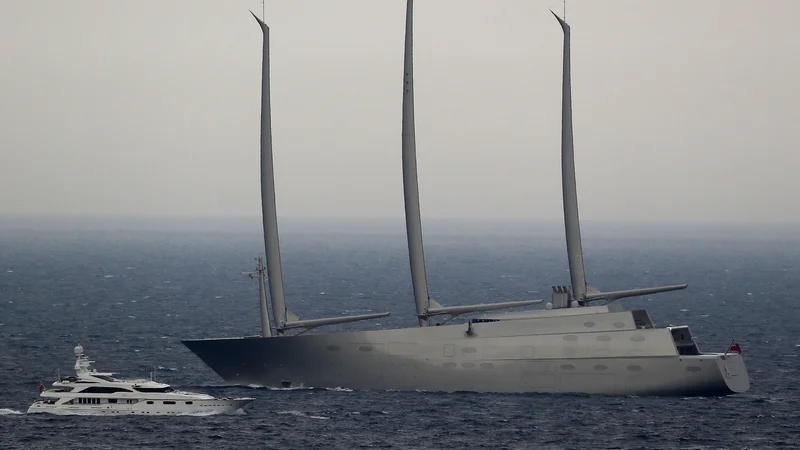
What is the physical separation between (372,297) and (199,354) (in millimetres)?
57065

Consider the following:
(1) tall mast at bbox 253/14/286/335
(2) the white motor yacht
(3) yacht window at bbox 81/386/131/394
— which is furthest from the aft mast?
(3) yacht window at bbox 81/386/131/394

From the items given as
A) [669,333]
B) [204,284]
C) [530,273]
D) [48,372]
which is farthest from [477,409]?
[530,273]

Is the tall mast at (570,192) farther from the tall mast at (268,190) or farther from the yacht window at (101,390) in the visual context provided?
the yacht window at (101,390)

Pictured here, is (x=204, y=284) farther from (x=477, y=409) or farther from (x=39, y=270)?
(x=477, y=409)

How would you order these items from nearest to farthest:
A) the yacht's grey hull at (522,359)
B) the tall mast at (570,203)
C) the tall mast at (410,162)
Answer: the yacht's grey hull at (522,359), the tall mast at (410,162), the tall mast at (570,203)

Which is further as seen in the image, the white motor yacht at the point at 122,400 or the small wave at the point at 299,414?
the white motor yacht at the point at 122,400

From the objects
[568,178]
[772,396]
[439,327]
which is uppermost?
[568,178]

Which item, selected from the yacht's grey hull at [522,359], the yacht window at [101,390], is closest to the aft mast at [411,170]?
the yacht's grey hull at [522,359]

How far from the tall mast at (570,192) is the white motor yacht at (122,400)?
16265 millimetres

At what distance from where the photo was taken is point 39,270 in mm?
171125

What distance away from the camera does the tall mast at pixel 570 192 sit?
66.3 metres

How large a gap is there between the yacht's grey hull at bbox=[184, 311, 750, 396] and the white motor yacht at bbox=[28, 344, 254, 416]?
5669mm

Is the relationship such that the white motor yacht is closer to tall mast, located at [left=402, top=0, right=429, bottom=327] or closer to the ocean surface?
the ocean surface

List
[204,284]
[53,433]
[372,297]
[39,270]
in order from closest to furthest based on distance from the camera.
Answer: [53,433], [372,297], [204,284], [39,270]
